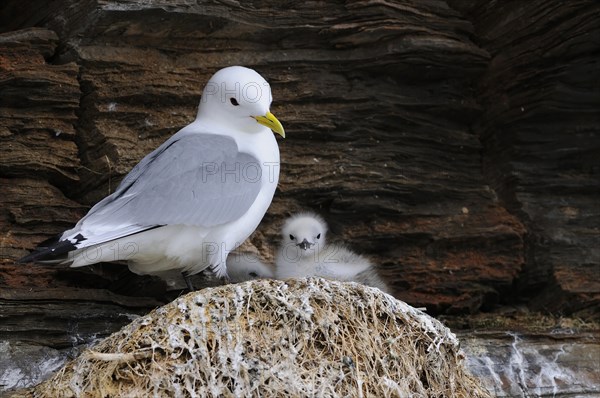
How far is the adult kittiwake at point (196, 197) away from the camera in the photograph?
200 inches

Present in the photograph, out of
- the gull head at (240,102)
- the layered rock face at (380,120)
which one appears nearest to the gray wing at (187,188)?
the gull head at (240,102)

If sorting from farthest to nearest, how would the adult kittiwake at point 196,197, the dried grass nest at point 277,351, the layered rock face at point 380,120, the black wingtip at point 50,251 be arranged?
the layered rock face at point 380,120 → the adult kittiwake at point 196,197 → the black wingtip at point 50,251 → the dried grass nest at point 277,351

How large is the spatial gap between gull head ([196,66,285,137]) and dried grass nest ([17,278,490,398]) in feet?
3.31

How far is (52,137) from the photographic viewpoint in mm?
5953

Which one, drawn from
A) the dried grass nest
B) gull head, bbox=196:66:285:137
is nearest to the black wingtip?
the dried grass nest

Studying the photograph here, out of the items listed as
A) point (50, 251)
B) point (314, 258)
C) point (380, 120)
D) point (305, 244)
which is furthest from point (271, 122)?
point (50, 251)

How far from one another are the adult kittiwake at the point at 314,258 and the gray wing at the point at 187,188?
0.46 meters

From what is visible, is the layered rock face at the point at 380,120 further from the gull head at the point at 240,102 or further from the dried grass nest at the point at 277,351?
the dried grass nest at the point at 277,351

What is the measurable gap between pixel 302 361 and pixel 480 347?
1661 millimetres

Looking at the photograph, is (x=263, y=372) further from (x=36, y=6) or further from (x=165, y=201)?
(x=36, y=6)

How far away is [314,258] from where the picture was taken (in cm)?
577

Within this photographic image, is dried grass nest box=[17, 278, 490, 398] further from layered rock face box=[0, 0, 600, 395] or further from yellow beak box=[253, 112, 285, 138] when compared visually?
layered rock face box=[0, 0, 600, 395]

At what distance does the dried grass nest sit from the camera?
14.5ft

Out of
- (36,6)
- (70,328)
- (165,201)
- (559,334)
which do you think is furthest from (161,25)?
(559,334)
